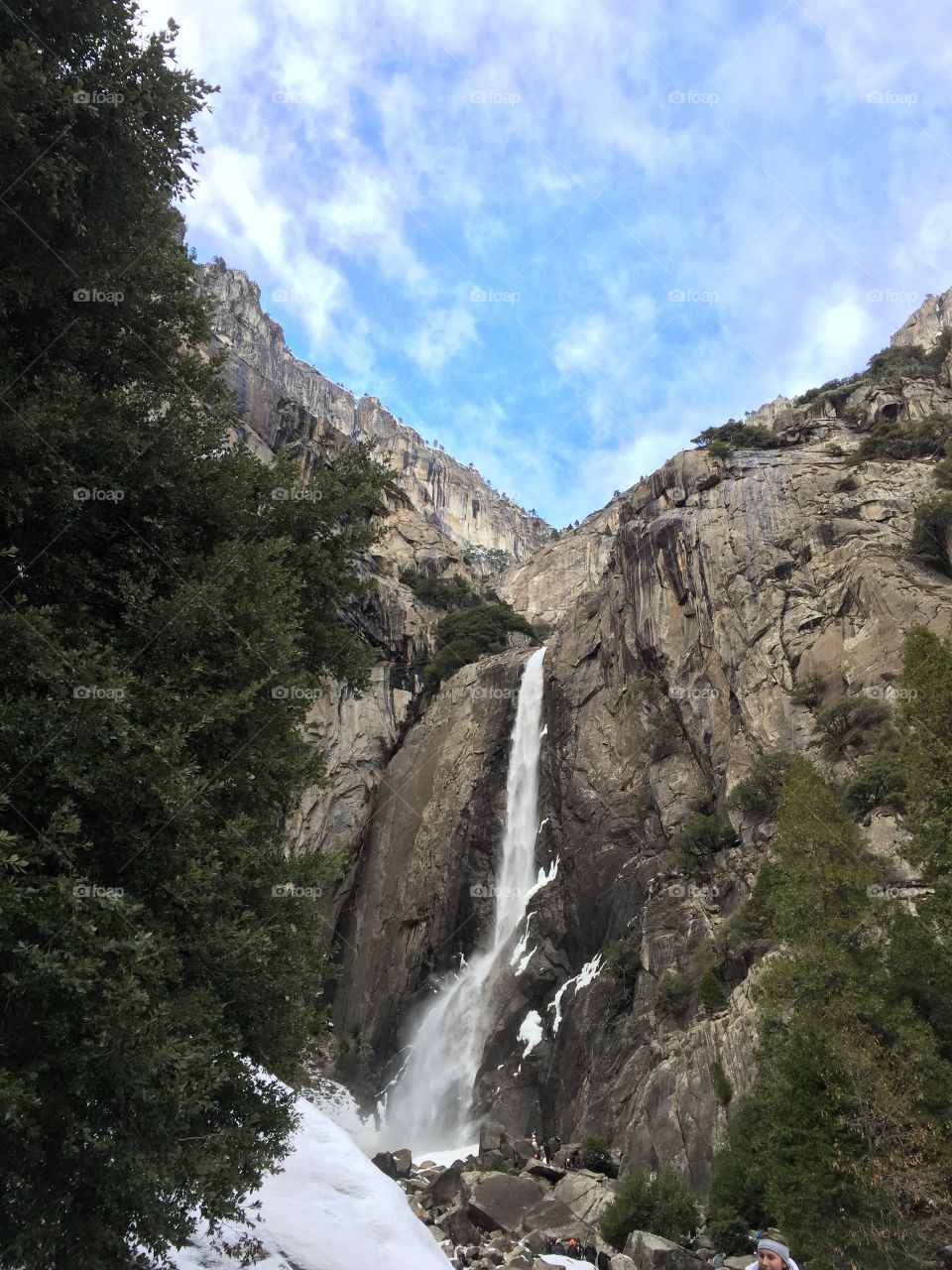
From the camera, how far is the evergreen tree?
637 centimetres

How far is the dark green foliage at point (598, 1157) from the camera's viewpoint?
25.5 metres

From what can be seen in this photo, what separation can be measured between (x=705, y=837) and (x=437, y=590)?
125 feet

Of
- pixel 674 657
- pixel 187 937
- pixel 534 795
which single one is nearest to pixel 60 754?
pixel 187 937

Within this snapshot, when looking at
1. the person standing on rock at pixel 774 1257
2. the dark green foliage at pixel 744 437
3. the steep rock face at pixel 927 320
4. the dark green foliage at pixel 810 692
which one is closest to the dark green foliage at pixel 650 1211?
the person standing on rock at pixel 774 1257

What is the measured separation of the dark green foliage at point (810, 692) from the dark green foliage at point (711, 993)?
1125cm

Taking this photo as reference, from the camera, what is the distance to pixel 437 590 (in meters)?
67.4

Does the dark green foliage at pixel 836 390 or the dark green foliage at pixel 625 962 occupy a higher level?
the dark green foliage at pixel 836 390

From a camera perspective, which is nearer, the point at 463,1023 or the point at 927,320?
the point at 463,1023

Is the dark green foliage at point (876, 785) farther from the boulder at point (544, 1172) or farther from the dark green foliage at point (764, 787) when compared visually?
the boulder at point (544, 1172)

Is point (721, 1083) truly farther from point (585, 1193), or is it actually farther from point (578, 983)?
point (578, 983)

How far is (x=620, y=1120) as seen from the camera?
27203 mm

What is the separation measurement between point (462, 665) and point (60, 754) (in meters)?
49.5

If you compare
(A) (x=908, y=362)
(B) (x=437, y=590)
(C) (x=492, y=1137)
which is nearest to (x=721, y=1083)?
(C) (x=492, y=1137)

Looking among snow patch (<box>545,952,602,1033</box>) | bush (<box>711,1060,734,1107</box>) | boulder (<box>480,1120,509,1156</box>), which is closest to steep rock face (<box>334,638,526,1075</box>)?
snow patch (<box>545,952,602,1033</box>)
